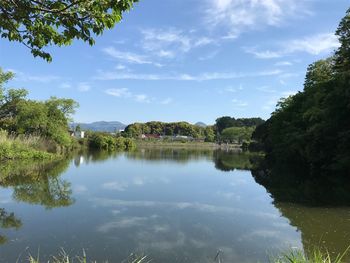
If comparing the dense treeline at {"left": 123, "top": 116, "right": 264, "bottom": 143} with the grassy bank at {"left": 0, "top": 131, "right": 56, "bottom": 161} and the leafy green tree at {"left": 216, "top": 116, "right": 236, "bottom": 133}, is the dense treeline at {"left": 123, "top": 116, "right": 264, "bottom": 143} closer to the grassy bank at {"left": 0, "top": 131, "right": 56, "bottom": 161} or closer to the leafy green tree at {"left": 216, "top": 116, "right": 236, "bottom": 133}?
the leafy green tree at {"left": 216, "top": 116, "right": 236, "bottom": 133}

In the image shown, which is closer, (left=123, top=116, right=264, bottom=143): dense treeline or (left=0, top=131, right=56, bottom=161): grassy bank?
(left=0, top=131, right=56, bottom=161): grassy bank

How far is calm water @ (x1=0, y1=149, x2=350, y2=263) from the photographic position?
8.11 meters

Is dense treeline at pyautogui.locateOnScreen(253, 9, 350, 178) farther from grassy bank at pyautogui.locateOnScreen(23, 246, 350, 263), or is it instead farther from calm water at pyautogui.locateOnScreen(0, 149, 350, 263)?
grassy bank at pyautogui.locateOnScreen(23, 246, 350, 263)

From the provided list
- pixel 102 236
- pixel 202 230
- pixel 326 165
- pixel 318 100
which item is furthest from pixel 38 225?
pixel 318 100

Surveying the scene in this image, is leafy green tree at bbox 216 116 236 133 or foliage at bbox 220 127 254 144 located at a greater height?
leafy green tree at bbox 216 116 236 133

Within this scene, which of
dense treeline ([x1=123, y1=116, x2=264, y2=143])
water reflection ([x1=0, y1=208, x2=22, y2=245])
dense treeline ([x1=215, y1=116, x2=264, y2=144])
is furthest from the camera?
dense treeline ([x1=123, y1=116, x2=264, y2=143])

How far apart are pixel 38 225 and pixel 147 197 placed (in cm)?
575

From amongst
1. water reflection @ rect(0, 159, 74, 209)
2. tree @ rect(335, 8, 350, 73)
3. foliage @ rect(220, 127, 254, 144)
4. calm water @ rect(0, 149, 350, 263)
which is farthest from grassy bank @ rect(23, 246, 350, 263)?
foliage @ rect(220, 127, 254, 144)

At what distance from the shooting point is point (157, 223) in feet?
35.2

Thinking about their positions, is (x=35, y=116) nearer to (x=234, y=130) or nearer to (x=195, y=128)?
(x=234, y=130)

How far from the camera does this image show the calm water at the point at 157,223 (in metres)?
8.11

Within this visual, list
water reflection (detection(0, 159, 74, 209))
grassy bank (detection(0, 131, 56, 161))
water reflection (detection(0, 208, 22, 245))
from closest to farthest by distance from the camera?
water reflection (detection(0, 208, 22, 245))
water reflection (detection(0, 159, 74, 209))
grassy bank (detection(0, 131, 56, 161))

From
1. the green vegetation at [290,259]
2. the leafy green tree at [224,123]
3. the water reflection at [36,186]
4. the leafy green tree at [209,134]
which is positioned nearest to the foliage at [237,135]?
the leafy green tree at [209,134]

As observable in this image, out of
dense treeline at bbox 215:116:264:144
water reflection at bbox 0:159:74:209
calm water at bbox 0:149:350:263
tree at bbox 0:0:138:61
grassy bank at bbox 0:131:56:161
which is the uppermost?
dense treeline at bbox 215:116:264:144
